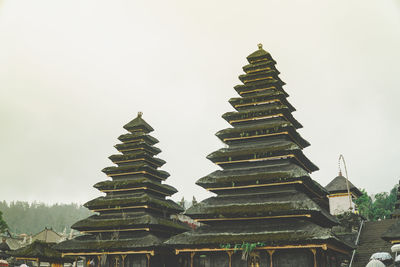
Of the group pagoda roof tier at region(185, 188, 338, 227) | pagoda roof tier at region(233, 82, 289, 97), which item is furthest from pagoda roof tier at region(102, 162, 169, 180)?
pagoda roof tier at region(233, 82, 289, 97)

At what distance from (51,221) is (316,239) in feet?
595

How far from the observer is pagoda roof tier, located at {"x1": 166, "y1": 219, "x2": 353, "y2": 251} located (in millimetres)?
21703

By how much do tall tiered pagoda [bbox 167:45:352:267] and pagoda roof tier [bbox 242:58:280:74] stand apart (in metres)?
1.58

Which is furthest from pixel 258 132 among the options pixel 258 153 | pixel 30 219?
pixel 30 219

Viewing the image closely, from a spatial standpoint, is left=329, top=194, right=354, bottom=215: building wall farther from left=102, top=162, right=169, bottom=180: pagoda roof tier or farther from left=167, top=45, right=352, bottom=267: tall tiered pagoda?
left=102, top=162, right=169, bottom=180: pagoda roof tier

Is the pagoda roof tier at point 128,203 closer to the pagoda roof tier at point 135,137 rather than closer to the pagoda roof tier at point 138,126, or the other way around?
the pagoda roof tier at point 135,137

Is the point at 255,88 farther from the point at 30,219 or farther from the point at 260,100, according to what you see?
the point at 30,219

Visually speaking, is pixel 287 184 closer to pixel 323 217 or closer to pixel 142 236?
pixel 323 217

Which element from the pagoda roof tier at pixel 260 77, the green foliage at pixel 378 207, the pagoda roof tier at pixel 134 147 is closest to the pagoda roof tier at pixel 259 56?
the pagoda roof tier at pixel 260 77

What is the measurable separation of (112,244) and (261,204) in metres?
12.9

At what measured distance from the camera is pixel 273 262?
76.8ft

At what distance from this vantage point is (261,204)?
79.3 feet

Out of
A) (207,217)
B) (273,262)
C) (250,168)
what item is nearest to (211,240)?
(207,217)

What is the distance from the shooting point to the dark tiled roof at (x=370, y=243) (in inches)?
1158
